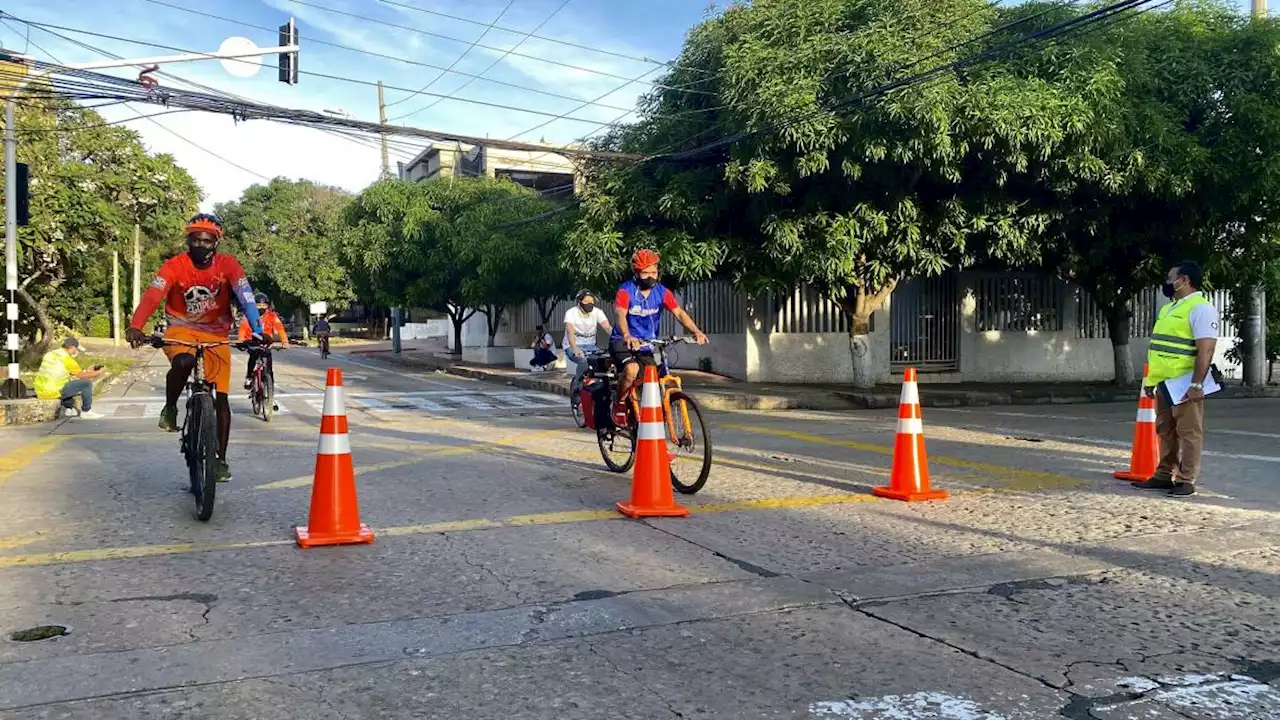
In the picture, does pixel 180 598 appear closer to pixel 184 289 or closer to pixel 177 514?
pixel 177 514

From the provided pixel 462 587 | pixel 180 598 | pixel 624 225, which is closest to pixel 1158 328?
pixel 462 587

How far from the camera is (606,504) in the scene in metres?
6.96

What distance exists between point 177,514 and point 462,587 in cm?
285

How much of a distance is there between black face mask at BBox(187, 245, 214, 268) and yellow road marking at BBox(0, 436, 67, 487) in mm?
2793

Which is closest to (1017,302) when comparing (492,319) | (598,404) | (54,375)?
(492,319)

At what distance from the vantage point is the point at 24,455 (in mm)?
9578

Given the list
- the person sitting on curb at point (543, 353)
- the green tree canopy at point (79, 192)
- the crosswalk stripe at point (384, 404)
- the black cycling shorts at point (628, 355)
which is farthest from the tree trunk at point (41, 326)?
the black cycling shorts at point (628, 355)

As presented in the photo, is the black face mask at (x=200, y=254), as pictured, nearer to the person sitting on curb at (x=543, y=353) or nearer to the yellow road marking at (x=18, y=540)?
the yellow road marking at (x=18, y=540)

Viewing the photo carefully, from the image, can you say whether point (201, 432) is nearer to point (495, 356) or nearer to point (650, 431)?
point (650, 431)

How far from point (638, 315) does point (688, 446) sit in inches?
45.5

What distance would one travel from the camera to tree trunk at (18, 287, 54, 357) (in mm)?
20367

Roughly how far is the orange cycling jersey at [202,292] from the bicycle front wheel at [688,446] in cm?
315

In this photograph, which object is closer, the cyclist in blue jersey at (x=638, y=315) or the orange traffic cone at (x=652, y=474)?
the orange traffic cone at (x=652, y=474)

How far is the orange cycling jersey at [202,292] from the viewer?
261 inches
